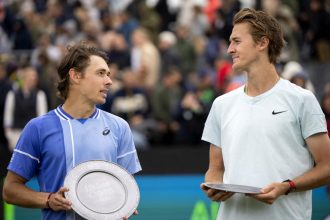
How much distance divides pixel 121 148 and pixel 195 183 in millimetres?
5577

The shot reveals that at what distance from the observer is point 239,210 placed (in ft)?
19.0

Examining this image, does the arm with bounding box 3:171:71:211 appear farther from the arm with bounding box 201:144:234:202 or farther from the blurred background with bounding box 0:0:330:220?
the blurred background with bounding box 0:0:330:220

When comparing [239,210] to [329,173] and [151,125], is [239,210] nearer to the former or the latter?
[329,173]

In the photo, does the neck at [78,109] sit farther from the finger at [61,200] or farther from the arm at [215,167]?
the arm at [215,167]

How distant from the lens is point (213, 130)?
239 inches

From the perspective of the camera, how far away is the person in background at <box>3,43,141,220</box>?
6047 millimetres

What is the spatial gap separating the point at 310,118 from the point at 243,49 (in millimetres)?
584

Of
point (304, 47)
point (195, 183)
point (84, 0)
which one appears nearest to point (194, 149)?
point (195, 183)

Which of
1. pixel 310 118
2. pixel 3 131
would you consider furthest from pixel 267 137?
pixel 3 131

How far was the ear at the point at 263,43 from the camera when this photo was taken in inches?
231

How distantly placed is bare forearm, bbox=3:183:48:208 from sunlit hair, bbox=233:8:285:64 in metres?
1.58

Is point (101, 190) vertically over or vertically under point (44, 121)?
under

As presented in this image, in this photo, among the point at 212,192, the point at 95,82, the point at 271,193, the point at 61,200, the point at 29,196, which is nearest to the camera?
the point at 271,193

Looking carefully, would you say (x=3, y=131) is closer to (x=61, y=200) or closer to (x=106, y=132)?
(x=106, y=132)
